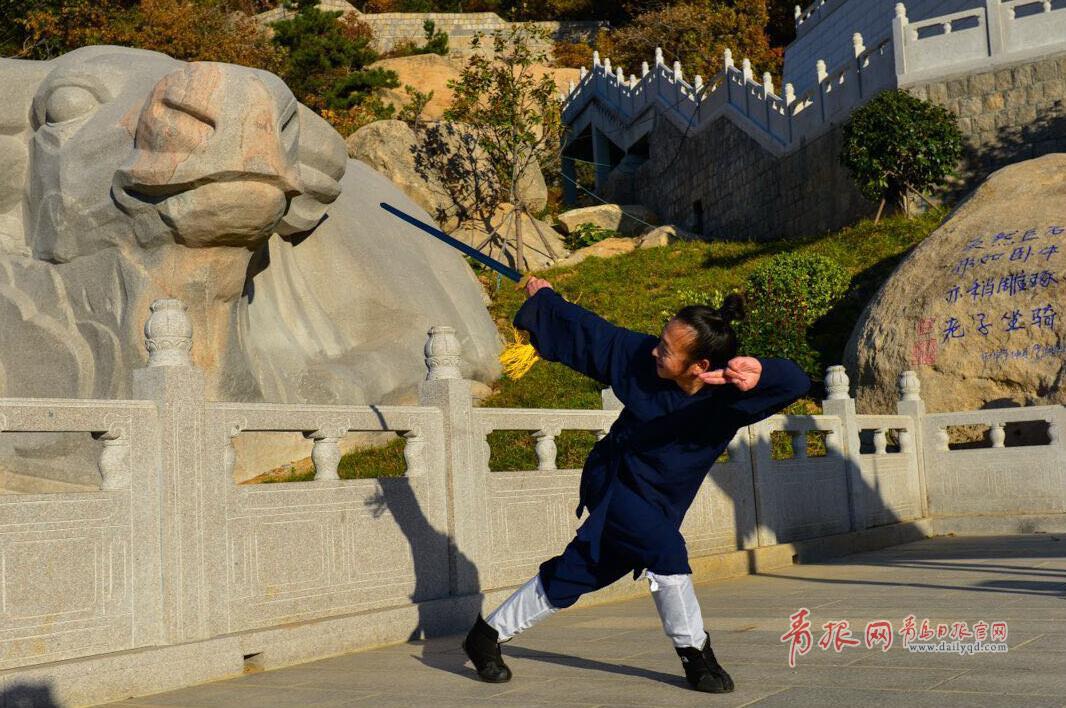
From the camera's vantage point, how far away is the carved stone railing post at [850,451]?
383 inches

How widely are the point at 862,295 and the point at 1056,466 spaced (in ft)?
20.0

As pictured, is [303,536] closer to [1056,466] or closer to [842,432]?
[842,432]

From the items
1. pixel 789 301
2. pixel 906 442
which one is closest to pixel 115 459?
pixel 906 442

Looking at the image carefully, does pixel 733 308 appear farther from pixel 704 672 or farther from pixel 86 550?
pixel 86 550

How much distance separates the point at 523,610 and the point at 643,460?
74 cm

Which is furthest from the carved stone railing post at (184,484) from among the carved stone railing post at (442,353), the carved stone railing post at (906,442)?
the carved stone railing post at (906,442)

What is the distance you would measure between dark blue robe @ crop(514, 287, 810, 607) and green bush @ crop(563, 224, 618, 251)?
20451mm

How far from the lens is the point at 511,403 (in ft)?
42.8

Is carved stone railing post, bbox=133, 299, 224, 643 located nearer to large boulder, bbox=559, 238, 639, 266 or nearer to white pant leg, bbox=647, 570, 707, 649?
white pant leg, bbox=647, 570, 707, 649

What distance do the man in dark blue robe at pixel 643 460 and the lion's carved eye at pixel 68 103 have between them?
6.46 m

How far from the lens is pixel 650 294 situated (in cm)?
1834

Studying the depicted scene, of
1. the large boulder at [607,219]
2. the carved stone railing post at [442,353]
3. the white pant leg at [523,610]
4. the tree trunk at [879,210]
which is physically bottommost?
the white pant leg at [523,610]

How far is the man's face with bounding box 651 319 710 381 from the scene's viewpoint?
12.3 feet

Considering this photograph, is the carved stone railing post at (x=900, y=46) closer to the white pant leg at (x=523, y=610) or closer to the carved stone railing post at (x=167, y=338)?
the carved stone railing post at (x=167, y=338)
